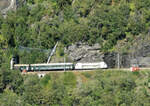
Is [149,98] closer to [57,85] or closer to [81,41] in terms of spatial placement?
[57,85]

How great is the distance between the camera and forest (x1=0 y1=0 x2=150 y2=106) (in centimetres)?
6812

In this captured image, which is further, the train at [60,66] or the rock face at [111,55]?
the rock face at [111,55]

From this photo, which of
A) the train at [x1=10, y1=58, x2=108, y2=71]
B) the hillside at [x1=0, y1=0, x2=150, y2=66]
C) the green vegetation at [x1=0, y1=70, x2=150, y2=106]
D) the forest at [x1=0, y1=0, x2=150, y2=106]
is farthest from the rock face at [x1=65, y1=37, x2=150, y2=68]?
the green vegetation at [x1=0, y1=70, x2=150, y2=106]

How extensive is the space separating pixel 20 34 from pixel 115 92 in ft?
89.4

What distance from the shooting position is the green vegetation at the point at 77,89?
65.9 m

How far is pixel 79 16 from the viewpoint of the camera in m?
90.1

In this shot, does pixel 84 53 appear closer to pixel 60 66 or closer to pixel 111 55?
pixel 111 55

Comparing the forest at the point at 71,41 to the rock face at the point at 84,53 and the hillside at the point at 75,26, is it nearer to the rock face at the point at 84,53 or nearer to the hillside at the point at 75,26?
the hillside at the point at 75,26

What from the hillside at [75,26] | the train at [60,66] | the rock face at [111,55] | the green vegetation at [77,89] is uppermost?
the hillside at [75,26]

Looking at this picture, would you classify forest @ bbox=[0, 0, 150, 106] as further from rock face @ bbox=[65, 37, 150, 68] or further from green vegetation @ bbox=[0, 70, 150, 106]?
rock face @ bbox=[65, 37, 150, 68]

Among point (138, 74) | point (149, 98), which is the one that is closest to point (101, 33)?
point (138, 74)

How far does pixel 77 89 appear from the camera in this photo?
69.1 meters

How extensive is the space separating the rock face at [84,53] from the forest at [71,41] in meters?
1.15

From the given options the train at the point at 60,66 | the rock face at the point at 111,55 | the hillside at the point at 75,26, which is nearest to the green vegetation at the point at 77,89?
the train at the point at 60,66
